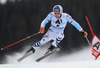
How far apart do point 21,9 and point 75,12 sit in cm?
109

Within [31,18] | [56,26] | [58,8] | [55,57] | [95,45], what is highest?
[31,18]

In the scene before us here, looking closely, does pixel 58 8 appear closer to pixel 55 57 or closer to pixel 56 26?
pixel 56 26

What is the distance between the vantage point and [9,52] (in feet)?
22.6

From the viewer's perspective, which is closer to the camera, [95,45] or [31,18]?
[95,45]

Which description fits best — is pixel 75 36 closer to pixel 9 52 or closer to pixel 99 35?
pixel 99 35

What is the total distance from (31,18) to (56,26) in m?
0.78

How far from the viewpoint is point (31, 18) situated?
22.7 ft


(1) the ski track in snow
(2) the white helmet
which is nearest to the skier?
(2) the white helmet

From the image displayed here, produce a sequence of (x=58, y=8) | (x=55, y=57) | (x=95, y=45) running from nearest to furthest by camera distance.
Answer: (x=58, y=8)
(x=95, y=45)
(x=55, y=57)

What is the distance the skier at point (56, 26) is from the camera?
629 cm

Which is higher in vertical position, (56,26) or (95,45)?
(56,26)

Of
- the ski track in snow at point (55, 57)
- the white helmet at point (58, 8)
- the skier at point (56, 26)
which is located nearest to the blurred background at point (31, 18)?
the ski track in snow at point (55, 57)

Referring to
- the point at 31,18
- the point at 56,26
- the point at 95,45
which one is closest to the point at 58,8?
the point at 56,26

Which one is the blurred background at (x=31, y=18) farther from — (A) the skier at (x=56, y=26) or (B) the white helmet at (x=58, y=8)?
(B) the white helmet at (x=58, y=8)
